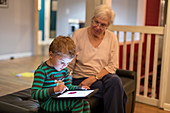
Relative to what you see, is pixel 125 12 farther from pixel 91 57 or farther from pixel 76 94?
pixel 76 94

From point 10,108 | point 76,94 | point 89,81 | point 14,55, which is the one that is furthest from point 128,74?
point 14,55

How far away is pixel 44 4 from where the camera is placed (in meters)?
8.61

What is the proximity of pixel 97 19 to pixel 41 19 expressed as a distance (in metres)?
6.60

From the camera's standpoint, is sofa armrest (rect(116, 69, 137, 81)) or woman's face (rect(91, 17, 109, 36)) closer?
woman's face (rect(91, 17, 109, 36))

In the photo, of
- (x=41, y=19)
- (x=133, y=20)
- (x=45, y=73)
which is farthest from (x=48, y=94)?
(x=41, y=19)

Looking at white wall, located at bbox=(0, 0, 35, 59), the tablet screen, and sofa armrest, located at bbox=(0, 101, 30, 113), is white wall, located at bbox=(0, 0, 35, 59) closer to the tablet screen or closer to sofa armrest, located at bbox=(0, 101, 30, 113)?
sofa armrest, located at bbox=(0, 101, 30, 113)

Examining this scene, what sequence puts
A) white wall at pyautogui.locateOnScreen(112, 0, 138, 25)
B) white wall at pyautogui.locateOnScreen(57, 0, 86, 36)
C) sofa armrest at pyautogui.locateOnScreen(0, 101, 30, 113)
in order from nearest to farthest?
sofa armrest at pyautogui.locateOnScreen(0, 101, 30, 113)
white wall at pyautogui.locateOnScreen(112, 0, 138, 25)
white wall at pyautogui.locateOnScreen(57, 0, 86, 36)

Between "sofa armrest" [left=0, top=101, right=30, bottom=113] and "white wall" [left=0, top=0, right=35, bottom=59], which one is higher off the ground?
"white wall" [left=0, top=0, right=35, bottom=59]

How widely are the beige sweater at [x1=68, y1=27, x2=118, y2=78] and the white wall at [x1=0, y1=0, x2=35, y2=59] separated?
4004mm

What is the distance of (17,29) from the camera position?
6309mm

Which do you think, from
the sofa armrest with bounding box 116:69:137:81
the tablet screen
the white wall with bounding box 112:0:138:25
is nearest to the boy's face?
the tablet screen

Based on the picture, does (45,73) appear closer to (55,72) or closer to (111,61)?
(55,72)

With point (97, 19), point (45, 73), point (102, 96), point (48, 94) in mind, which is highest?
point (97, 19)

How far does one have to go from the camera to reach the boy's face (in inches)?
61.2
